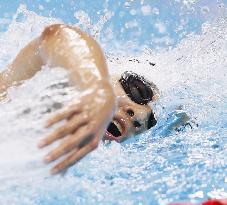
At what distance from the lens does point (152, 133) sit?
3332mm

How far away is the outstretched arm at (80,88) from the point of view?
3.16 feet

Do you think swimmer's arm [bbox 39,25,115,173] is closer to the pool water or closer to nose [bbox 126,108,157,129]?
the pool water

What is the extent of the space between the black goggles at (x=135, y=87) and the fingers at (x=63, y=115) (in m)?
1.40

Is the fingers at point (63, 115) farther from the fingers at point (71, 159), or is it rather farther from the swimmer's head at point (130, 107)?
the swimmer's head at point (130, 107)

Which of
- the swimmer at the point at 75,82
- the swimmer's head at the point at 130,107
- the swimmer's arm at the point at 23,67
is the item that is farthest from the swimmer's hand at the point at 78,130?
the swimmer's head at the point at 130,107

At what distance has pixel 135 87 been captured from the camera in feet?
7.83

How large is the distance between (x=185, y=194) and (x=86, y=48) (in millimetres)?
1512

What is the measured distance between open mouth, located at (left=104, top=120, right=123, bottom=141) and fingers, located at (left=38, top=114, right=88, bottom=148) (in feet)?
4.71

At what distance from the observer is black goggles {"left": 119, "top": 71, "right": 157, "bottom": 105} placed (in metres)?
2.38

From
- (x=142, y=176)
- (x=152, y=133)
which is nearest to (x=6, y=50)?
(x=152, y=133)

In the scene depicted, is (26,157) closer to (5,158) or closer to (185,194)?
(5,158)

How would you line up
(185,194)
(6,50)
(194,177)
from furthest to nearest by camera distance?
(6,50) < (194,177) < (185,194)

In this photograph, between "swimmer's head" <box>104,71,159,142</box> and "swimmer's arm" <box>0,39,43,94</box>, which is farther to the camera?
"swimmer's head" <box>104,71,159,142</box>

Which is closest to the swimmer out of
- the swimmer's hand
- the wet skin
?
the swimmer's hand
